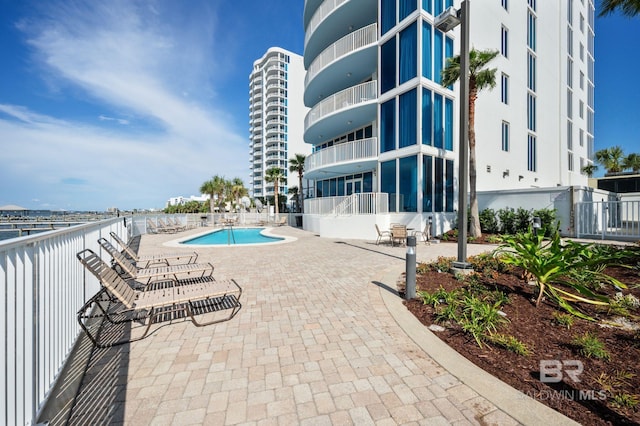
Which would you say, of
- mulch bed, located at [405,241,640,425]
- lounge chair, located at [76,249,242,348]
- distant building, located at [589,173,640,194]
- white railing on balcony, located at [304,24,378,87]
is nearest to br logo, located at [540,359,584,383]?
mulch bed, located at [405,241,640,425]

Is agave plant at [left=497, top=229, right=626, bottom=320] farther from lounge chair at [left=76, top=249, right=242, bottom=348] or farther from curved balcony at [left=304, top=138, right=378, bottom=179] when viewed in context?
curved balcony at [left=304, top=138, right=378, bottom=179]

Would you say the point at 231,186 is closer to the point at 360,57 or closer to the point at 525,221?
the point at 360,57

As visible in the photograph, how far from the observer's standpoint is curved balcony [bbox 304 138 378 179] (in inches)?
630

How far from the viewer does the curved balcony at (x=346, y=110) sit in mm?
16281

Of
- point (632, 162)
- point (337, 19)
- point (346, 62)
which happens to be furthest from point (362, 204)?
point (632, 162)

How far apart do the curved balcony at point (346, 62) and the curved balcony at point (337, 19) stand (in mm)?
2073

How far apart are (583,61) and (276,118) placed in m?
64.0

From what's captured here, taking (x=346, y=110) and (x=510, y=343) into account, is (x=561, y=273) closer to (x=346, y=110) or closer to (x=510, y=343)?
(x=510, y=343)

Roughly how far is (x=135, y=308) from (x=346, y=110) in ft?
51.7

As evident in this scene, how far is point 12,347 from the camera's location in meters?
1.90

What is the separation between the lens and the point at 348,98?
17.2m

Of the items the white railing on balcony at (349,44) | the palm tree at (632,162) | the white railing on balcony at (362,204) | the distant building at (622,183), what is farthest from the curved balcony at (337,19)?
the palm tree at (632,162)

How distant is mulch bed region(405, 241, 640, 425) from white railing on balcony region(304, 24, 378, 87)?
16550 mm

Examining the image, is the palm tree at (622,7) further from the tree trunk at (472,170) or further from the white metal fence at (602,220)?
the white metal fence at (602,220)
